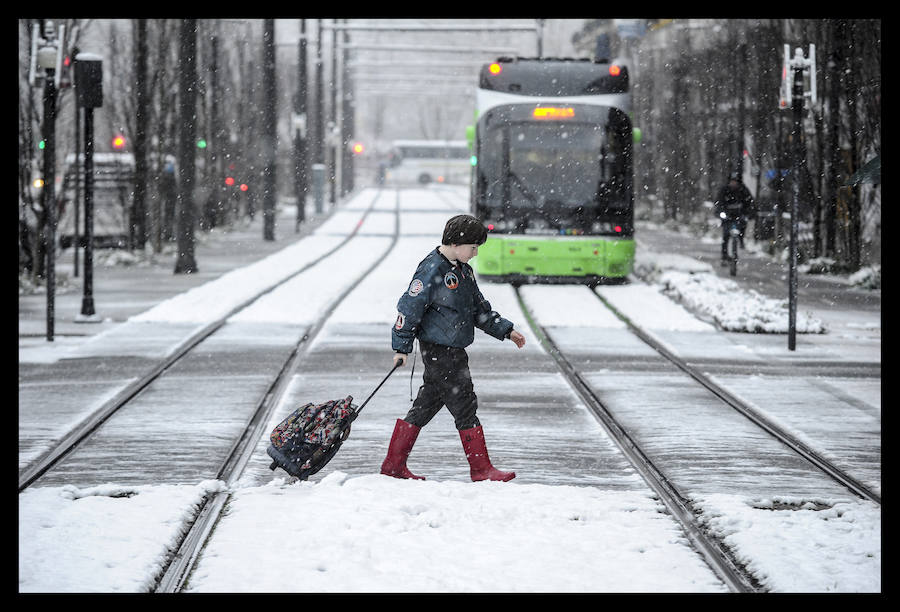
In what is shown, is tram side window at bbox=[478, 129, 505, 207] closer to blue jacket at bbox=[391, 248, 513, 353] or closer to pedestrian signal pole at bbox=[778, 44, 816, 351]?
pedestrian signal pole at bbox=[778, 44, 816, 351]

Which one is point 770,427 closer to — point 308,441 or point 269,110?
point 308,441

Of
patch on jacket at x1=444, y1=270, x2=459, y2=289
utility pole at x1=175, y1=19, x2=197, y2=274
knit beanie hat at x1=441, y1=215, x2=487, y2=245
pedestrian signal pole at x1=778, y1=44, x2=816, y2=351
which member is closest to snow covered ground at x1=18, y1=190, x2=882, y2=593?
patch on jacket at x1=444, y1=270, x2=459, y2=289

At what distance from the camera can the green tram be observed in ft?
73.0

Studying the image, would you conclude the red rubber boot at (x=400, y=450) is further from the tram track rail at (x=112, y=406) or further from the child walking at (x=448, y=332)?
the tram track rail at (x=112, y=406)

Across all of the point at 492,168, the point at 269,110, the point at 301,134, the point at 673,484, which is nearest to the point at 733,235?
the point at 492,168

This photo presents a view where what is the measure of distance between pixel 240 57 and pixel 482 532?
39790 mm

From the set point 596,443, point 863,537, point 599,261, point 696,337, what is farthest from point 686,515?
point 599,261

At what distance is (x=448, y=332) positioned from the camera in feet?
24.3

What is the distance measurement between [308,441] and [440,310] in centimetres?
99

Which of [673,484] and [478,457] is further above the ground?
[478,457]

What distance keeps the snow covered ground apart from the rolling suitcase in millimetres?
130

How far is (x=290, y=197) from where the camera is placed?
72.2m

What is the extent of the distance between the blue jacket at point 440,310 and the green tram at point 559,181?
14641 millimetres
